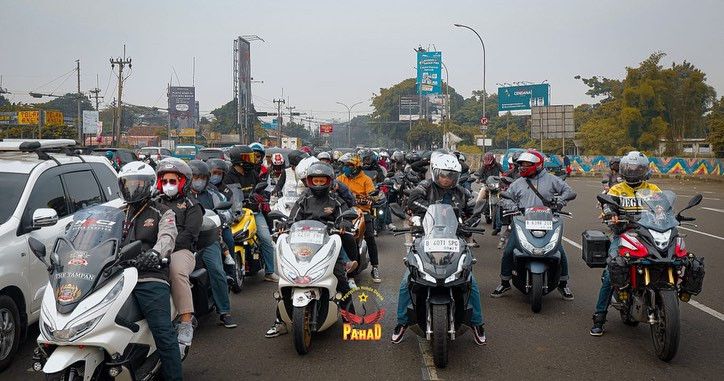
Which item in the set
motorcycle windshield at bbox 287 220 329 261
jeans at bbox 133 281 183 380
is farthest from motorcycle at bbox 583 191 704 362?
jeans at bbox 133 281 183 380

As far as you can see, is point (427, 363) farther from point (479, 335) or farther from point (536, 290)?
point (536, 290)

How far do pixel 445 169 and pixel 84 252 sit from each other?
4.06 metres

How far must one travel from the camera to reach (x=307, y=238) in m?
6.43

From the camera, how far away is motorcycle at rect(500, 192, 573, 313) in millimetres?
7848

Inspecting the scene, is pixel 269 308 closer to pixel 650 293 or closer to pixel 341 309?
pixel 341 309

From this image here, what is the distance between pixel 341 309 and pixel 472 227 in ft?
5.26

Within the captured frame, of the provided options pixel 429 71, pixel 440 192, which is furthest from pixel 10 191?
pixel 429 71

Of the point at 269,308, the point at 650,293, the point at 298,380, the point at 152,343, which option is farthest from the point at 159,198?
the point at 650,293

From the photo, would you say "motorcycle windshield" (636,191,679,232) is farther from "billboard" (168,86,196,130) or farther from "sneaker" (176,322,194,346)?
"billboard" (168,86,196,130)

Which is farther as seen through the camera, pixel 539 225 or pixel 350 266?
pixel 539 225

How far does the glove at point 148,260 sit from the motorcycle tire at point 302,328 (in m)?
1.66

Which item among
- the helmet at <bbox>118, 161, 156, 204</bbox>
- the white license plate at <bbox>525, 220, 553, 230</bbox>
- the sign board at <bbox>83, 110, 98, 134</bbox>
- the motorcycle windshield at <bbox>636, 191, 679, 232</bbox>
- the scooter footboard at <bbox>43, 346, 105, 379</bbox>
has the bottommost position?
the scooter footboard at <bbox>43, 346, 105, 379</bbox>

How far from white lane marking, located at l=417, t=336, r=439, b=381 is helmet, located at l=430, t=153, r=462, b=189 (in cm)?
175

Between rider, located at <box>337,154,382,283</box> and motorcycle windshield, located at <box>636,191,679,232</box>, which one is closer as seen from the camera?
motorcycle windshield, located at <box>636,191,679,232</box>
